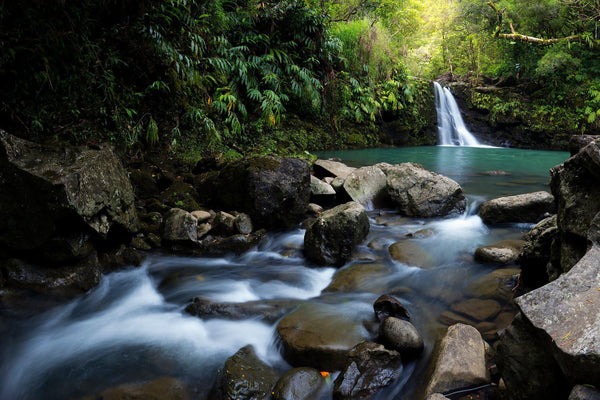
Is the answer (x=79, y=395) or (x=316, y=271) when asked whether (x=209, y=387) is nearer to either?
(x=79, y=395)

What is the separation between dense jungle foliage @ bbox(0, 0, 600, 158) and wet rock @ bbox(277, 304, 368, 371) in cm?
385

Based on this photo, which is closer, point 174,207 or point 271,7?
point 174,207

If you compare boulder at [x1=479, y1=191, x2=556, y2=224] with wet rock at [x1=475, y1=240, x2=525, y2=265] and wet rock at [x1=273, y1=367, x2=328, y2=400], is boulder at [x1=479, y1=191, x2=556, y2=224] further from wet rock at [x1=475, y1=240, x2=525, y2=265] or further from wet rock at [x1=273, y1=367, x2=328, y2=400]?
wet rock at [x1=273, y1=367, x2=328, y2=400]

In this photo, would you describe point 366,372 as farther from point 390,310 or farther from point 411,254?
point 411,254

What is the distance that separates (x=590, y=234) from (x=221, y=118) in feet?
21.9

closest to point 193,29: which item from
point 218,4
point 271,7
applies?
point 218,4

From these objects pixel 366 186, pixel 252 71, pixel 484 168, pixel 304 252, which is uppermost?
pixel 252 71

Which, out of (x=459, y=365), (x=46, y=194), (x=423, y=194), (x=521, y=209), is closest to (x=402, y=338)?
(x=459, y=365)

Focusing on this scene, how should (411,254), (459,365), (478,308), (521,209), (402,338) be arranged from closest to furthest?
1. (459,365)
2. (402,338)
3. (478,308)
4. (411,254)
5. (521,209)

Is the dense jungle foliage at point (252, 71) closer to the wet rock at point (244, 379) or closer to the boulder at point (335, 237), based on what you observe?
the boulder at point (335, 237)

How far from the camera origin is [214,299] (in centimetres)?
Answer: 324

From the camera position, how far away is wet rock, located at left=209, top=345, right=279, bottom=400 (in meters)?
2.01

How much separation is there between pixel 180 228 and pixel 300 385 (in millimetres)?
2822

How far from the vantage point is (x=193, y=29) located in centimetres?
528
